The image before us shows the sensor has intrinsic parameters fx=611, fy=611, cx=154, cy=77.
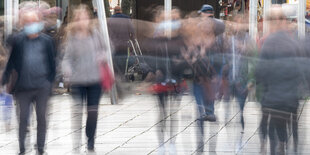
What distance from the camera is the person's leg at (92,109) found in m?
6.75

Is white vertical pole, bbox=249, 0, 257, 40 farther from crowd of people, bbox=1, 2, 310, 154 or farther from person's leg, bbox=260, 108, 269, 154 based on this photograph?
person's leg, bbox=260, 108, 269, 154

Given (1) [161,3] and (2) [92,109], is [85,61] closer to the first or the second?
(2) [92,109]

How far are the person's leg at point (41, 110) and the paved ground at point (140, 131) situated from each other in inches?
12.7

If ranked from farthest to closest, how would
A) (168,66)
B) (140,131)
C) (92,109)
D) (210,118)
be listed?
(210,118)
(140,131)
(168,66)
(92,109)

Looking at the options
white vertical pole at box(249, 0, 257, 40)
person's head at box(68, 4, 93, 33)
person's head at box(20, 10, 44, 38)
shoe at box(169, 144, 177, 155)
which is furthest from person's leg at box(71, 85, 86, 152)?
white vertical pole at box(249, 0, 257, 40)

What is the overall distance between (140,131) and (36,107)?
2.13m

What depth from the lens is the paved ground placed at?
708cm

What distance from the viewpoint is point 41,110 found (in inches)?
261

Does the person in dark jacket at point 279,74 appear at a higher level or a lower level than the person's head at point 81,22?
lower

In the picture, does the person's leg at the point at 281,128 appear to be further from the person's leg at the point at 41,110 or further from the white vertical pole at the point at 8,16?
the white vertical pole at the point at 8,16

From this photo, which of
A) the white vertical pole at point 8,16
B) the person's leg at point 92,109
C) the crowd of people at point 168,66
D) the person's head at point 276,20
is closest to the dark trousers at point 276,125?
the crowd of people at point 168,66

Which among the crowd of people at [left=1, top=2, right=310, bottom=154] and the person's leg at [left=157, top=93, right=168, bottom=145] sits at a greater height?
the crowd of people at [left=1, top=2, right=310, bottom=154]

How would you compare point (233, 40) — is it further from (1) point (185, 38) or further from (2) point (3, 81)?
(2) point (3, 81)

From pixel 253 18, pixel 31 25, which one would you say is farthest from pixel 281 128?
pixel 253 18
